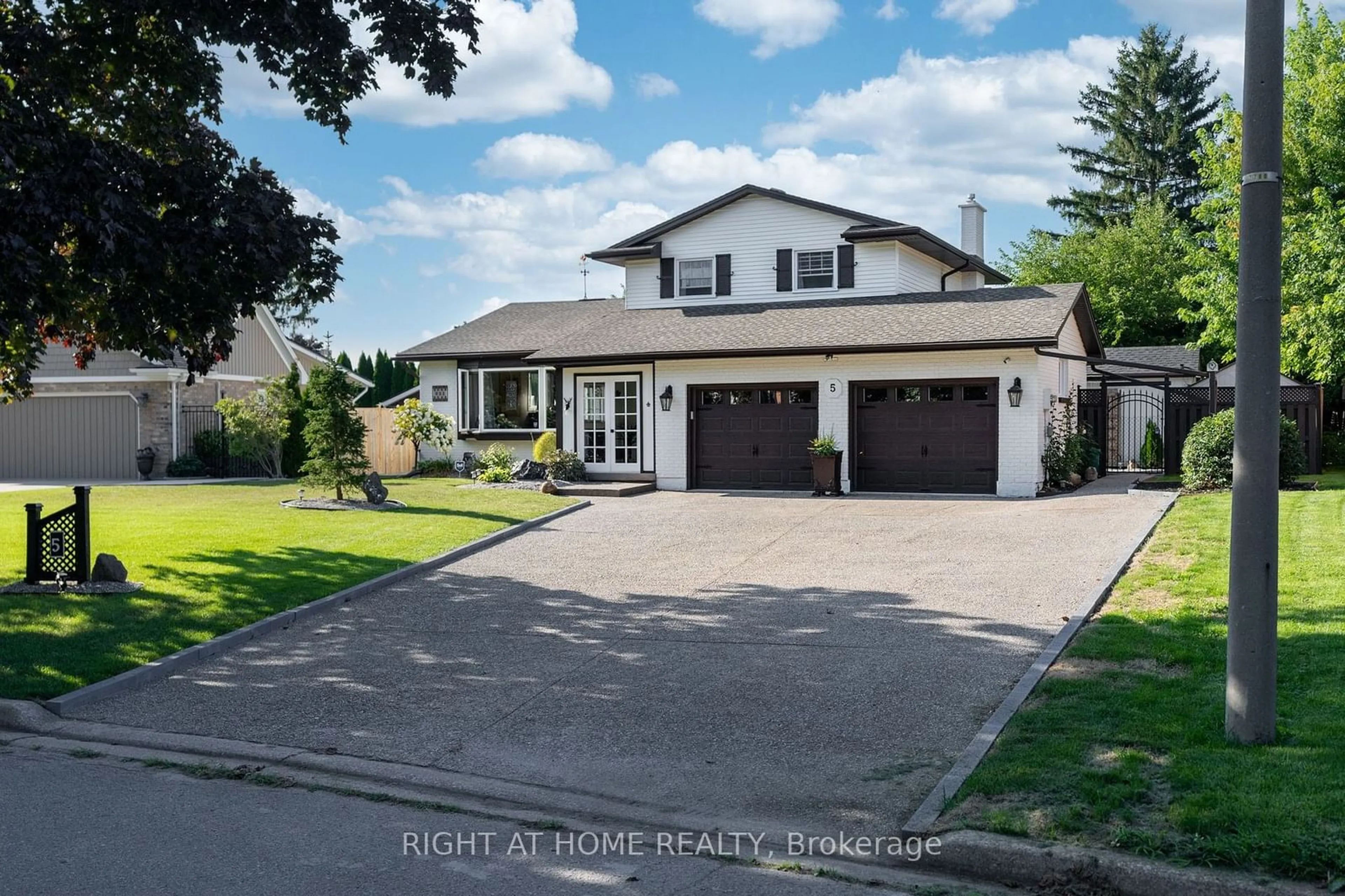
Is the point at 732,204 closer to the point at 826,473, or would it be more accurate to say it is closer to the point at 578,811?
the point at 826,473

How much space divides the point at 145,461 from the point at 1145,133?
1727 inches

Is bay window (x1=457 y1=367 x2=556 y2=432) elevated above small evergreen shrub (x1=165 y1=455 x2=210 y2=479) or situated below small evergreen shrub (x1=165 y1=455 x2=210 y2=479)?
above

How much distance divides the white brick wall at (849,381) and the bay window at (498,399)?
19.0ft

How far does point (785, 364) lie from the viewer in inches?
912

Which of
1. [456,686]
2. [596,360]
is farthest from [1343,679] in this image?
[596,360]

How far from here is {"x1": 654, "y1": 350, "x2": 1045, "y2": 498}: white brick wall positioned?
21172 mm

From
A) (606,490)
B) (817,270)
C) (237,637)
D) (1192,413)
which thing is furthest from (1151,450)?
(237,637)

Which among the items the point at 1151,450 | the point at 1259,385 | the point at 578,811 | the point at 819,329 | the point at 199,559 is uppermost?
the point at 819,329

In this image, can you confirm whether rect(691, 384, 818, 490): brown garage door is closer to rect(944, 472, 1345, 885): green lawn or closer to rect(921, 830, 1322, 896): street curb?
rect(944, 472, 1345, 885): green lawn

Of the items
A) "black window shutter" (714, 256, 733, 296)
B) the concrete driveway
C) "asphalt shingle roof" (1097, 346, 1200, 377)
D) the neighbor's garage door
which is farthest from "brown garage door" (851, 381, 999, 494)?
the neighbor's garage door

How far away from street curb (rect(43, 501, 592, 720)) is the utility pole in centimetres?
790

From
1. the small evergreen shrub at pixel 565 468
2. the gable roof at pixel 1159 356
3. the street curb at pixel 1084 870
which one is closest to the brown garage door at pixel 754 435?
the small evergreen shrub at pixel 565 468

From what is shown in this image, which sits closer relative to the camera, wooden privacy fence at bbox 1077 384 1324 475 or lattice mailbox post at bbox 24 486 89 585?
lattice mailbox post at bbox 24 486 89 585

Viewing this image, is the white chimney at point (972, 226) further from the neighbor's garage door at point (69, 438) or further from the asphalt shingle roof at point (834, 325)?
the neighbor's garage door at point (69, 438)
